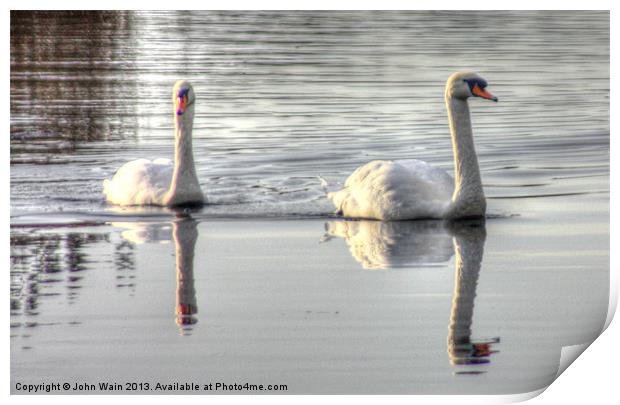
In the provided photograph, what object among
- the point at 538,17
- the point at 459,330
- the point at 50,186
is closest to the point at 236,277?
the point at 459,330

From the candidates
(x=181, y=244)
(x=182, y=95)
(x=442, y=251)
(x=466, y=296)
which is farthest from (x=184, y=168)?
(x=466, y=296)

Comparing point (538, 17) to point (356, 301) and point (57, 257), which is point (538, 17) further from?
point (57, 257)

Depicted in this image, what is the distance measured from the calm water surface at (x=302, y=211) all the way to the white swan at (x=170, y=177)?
13 centimetres

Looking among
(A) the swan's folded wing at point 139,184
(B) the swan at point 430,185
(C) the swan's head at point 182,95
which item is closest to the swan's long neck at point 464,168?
(B) the swan at point 430,185

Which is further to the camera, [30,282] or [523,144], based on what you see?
[523,144]

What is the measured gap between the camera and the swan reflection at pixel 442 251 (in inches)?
263

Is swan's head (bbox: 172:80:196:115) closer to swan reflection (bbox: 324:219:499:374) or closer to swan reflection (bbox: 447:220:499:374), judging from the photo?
swan reflection (bbox: 324:219:499:374)

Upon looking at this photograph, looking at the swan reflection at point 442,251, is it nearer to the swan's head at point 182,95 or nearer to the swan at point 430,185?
the swan at point 430,185

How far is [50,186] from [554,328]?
401 centimetres

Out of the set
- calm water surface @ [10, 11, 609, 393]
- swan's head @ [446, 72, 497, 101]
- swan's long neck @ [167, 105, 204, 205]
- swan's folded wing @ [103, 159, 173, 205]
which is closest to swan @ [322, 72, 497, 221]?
swan's head @ [446, 72, 497, 101]

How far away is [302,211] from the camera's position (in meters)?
9.50

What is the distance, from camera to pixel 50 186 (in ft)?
32.3

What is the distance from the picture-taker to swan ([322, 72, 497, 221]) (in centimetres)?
920

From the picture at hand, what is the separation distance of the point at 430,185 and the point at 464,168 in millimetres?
245
